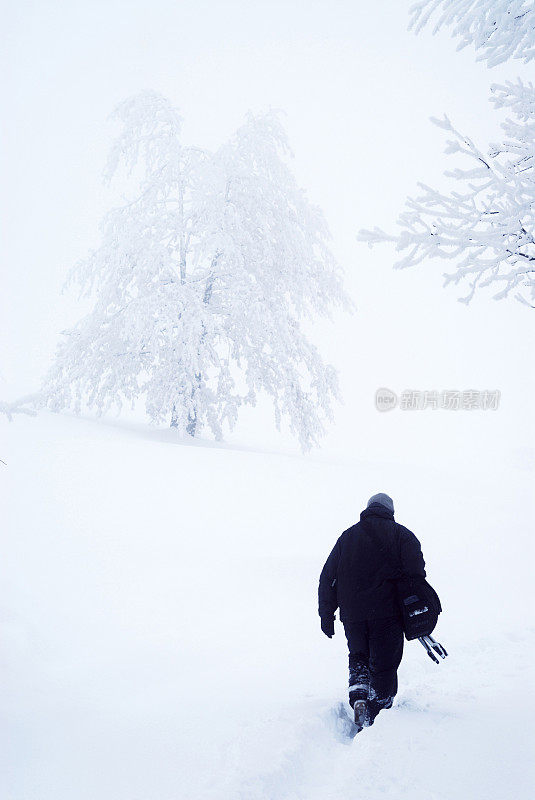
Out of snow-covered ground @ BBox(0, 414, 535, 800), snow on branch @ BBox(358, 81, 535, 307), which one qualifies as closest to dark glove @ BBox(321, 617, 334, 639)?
snow-covered ground @ BBox(0, 414, 535, 800)

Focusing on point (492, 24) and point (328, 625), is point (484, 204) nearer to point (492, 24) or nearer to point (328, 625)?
point (492, 24)

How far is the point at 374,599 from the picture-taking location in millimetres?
3986

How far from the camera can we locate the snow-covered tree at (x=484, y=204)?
3506 mm

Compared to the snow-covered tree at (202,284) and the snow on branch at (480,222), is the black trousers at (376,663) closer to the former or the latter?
the snow on branch at (480,222)

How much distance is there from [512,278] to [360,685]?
2.87 metres

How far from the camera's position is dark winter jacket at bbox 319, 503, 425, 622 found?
398cm

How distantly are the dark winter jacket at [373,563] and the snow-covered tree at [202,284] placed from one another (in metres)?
6.28

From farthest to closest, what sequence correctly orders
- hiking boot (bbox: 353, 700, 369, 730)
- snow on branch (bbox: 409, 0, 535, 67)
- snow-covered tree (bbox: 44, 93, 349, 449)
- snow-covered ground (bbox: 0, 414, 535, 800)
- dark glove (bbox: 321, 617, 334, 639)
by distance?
snow-covered tree (bbox: 44, 93, 349, 449)
dark glove (bbox: 321, 617, 334, 639)
hiking boot (bbox: 353, 700, 369, 730)
snow on branch (bbox: 409, 0, 535, 67)
snow-covered ground (bbox: 0, 414, 535, 800)

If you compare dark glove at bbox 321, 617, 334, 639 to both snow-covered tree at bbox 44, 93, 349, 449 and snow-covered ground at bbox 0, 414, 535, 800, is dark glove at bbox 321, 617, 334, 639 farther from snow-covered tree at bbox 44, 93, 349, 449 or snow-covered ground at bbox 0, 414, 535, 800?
snow-covered tree at bbox 44, 93, 349, 449

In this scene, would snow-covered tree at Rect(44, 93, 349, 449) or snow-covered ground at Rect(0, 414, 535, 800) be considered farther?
snow-covered tree at Rect(44, 93, 349, 449)

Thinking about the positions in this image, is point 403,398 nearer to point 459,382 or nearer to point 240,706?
point 459,382

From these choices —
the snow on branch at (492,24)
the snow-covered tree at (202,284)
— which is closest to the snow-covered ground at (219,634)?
the snow-covered tree at (202,284)

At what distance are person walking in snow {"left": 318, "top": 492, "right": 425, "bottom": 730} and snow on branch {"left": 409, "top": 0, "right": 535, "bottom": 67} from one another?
121 inches

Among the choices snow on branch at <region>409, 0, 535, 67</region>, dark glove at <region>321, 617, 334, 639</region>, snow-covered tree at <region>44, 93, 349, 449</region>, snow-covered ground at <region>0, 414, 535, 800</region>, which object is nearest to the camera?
snow-covered ground at <region>0, 414, 535, 800</region>
